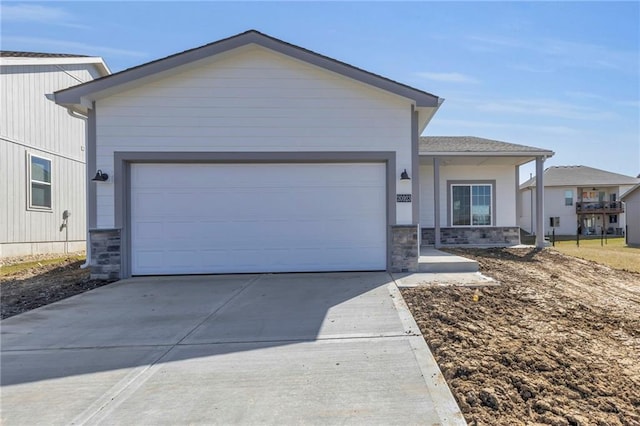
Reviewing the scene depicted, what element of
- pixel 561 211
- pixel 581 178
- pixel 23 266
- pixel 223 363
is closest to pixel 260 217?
pixel 223 363

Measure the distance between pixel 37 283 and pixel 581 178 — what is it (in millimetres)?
36696

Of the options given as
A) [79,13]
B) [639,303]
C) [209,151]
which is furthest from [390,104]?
[79,13]

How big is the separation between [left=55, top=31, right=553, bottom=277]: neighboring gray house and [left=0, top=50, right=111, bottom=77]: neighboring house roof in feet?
17.9

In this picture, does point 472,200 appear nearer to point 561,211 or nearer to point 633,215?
point 633,215

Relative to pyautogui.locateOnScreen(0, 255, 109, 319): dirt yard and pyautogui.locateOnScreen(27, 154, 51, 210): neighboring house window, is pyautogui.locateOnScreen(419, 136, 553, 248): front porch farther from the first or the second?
pyautogui.locateOnScreen(27, 154, 51, 210): neighboring house window

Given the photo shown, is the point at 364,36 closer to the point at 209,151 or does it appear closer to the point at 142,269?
the point at 209,151

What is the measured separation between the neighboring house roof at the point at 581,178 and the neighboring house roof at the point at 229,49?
85.4 ft

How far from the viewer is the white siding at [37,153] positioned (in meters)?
10.5

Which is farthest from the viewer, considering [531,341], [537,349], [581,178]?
[581,178]

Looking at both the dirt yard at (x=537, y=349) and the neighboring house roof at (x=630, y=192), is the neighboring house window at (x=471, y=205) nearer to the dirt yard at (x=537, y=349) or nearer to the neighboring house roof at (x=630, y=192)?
the dirt yard at (x=537, y=349)

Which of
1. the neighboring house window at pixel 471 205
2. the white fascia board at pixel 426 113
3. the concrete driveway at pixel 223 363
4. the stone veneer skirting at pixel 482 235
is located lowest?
the concrete driveway at pixel 223 363

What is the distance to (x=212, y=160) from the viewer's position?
795 cm

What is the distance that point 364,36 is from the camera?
29.7 ft

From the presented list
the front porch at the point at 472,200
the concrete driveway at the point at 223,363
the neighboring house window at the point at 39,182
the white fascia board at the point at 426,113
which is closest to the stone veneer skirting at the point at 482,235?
the front porch at the point at 472,200
